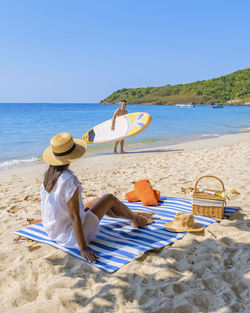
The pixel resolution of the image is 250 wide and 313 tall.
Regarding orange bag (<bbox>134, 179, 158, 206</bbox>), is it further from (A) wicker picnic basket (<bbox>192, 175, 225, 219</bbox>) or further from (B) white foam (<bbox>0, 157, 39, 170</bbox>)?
(B) white foam (<bbox>0, 157, 39, 170</bbox>)

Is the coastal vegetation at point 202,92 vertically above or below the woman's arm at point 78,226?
above

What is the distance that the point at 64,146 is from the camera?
2381 mm

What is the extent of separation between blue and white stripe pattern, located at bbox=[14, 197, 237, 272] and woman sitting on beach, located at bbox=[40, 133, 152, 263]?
112mm

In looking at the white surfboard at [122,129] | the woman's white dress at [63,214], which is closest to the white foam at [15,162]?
the white surfboard at [122,129]

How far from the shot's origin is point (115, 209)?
2.90m

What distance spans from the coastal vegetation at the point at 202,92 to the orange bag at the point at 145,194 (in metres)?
65.2

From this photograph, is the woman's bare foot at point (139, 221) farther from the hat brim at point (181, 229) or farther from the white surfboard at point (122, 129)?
the white surfboard at point (122, 129)

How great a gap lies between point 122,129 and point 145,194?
5.82m

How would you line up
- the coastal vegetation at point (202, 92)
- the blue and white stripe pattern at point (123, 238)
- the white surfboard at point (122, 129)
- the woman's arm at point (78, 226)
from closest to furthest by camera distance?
the woman's arm at point (78, 226) → the blue and white stripe pattern at point (123, 238) → the white surfboard at point (122, 129) → the coastal vegetation at point (202, 92)

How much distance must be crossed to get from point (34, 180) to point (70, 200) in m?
3.83

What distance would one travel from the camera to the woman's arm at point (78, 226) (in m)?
2.32

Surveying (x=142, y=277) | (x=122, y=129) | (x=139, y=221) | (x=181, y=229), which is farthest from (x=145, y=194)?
(x=122, y=129)

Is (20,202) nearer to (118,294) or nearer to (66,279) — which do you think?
(66,279)

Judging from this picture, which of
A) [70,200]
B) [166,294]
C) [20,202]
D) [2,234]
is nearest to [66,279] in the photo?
[70,200]
